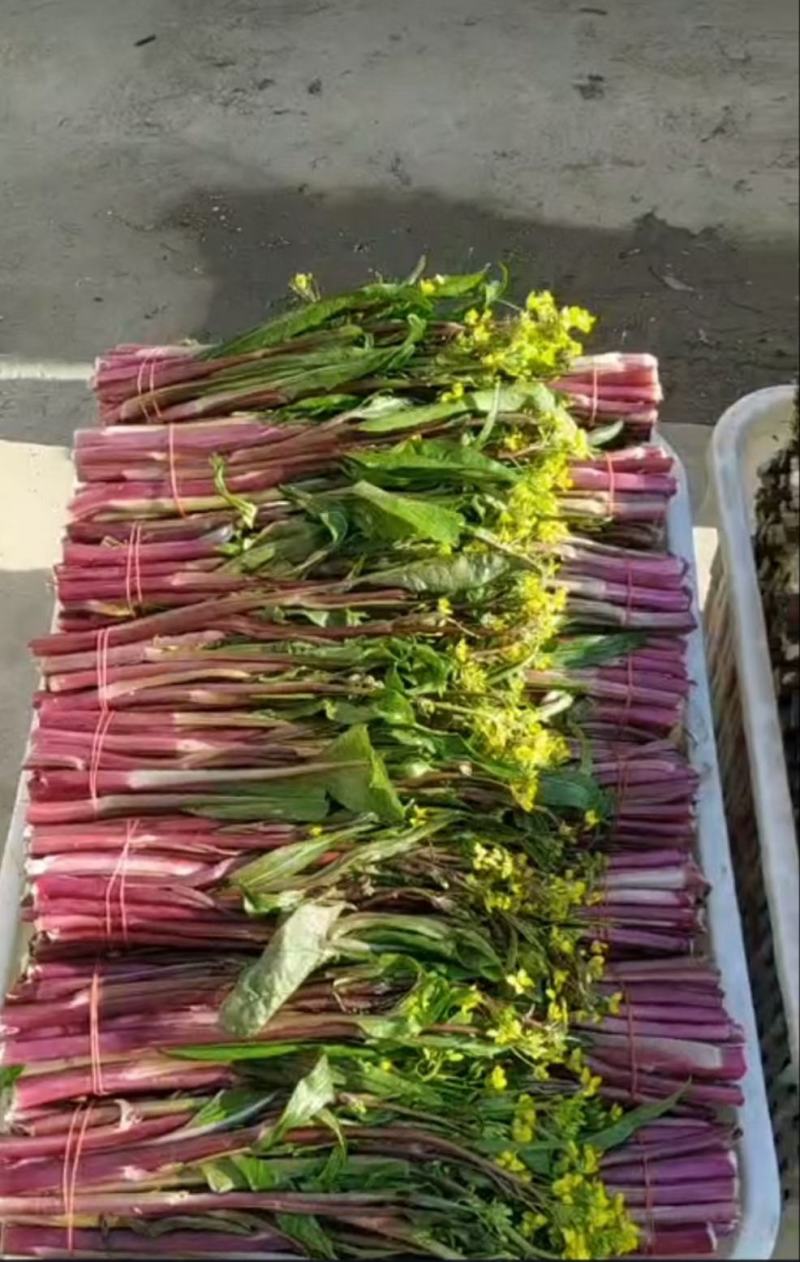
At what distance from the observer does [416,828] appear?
2148 millimetres

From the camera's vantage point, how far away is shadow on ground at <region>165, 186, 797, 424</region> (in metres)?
2.81

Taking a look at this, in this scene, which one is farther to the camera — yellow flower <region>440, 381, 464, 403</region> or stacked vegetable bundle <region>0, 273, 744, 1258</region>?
yellow flower <region>440, 381, 464, 403</region>

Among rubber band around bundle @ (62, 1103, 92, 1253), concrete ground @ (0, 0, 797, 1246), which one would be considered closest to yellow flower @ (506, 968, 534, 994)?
rubber band around bundle @ (62, 1103, 92, 1253)

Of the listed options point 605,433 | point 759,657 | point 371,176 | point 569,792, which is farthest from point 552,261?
point 569,792

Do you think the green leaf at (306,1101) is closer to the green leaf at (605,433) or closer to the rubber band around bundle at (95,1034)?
the rubber band around bundle at (95,1034)

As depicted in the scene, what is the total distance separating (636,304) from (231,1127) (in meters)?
1.97

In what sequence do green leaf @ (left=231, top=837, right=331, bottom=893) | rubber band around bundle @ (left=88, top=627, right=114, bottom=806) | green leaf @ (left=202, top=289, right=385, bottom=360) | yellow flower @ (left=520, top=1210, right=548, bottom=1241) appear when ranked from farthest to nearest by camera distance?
green leaf @ (left=202, top=289, right=385, bottom=360), rubber band around bundle @ (left=88, top=627, right=114, bottom=806), green leaf @ (left=231, top=837, right=331, bottom=893), yellow flower @ (left=520, top=1210, right=548, bottom=1241)

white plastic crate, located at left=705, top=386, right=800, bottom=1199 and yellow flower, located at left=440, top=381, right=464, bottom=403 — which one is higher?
yellow flower, located at left=440, top=381, right=464, bottom=403

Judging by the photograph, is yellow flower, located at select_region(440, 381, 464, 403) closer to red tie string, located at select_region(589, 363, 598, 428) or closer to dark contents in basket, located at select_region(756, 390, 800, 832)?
red tie string, located at select_region(589, 363, 598, 428)

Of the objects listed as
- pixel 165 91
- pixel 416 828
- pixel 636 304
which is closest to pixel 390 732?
pixel 416 828

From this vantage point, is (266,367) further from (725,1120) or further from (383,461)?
(725,1120)

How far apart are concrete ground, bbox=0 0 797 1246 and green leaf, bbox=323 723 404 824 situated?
2.93 feet

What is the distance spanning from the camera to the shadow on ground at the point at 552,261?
2809 millimetres

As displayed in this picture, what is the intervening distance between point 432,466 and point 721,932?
873mm
